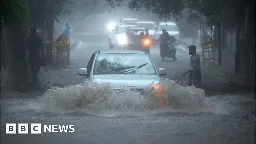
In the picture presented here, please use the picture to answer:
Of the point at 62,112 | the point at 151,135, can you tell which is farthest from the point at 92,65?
the point at 151,135

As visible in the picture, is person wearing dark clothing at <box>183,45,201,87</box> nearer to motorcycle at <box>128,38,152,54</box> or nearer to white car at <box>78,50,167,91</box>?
white car at <box>78,50,167,91</box>

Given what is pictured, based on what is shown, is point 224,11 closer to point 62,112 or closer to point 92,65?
point 92,65

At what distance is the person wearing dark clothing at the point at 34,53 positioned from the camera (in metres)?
17.4

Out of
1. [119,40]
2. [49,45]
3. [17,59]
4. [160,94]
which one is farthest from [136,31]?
[160,94]

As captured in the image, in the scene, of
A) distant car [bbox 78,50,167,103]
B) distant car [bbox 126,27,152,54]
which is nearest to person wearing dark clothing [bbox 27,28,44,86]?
distant car [bbox 78,50,167,103]

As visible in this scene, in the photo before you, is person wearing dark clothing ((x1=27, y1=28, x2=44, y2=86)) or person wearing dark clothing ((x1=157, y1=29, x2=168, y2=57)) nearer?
person wearing dark clothing ((x1=27, y1=28, x2=44, y2=86))

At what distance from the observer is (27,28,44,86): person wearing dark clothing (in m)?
17.4

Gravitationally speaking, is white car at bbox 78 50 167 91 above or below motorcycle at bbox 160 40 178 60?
below

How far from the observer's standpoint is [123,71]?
516 inches

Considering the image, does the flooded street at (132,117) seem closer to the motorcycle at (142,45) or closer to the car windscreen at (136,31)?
the motorcycle at (142,45)

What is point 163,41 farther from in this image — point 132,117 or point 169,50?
point 132,117

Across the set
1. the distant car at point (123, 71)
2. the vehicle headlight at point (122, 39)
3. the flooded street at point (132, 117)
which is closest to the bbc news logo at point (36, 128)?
the flooded street at point (132, 117)

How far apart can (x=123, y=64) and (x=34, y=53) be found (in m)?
5.11

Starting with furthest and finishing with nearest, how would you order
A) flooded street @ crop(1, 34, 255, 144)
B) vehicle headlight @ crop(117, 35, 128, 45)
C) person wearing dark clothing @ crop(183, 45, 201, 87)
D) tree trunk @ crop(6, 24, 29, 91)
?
vehicle headlight @ crop(117, 35, 128, 45) < tree trunk @ crop(6, 24, 29, 91) < person wearing dark clothing @ crop(183, 45, 201, 87) < flooded street @ crop(1, 34, 255, 144)
